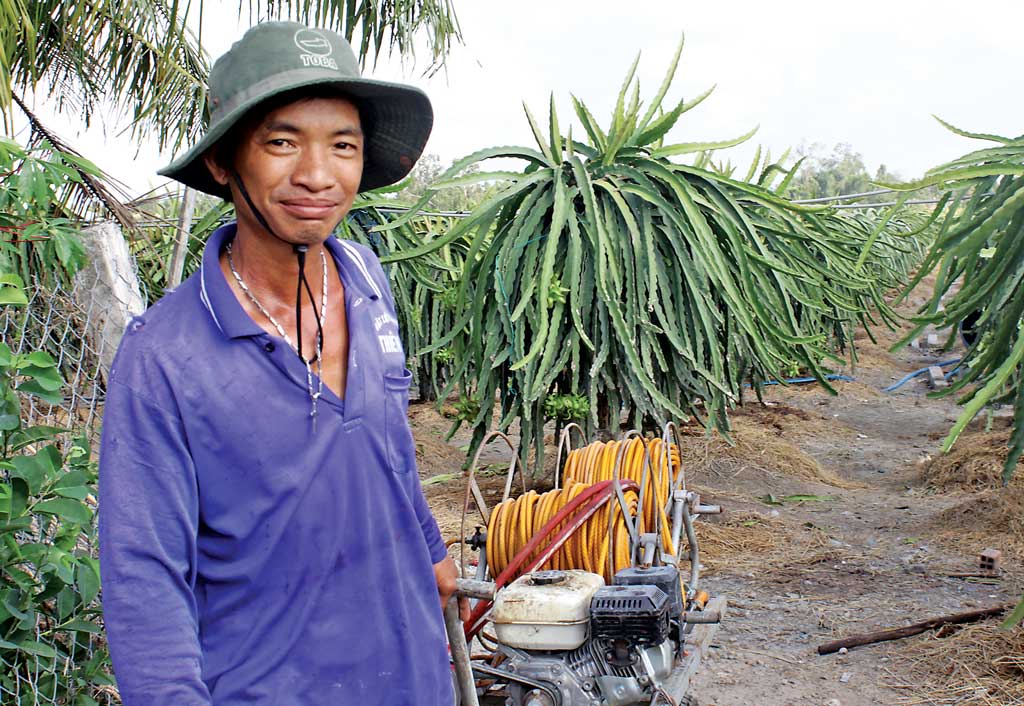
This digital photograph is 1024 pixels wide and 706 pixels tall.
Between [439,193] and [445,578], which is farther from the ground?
[439,193]

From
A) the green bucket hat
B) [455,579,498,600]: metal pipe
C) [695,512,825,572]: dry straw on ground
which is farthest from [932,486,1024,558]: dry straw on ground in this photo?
the green bucket hat

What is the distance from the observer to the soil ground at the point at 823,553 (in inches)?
172

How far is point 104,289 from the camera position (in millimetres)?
2926

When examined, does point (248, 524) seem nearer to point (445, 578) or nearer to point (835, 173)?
point (445, 578)

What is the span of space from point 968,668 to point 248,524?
382 centimetres

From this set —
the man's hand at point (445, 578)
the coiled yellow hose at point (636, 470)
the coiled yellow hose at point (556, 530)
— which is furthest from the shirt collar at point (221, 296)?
the coiled yellow hose at point (636, 470)

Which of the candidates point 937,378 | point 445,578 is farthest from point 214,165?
point 937,378

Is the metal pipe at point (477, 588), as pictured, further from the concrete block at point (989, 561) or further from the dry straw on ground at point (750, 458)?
the dry straw on ground at point (750, 458)

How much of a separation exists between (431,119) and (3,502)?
4.44 ft

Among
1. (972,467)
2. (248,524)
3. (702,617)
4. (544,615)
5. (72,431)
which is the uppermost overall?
(248,524)

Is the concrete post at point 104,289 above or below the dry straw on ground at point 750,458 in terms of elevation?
above

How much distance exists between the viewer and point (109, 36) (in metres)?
6.87

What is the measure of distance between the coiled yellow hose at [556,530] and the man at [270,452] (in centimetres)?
158

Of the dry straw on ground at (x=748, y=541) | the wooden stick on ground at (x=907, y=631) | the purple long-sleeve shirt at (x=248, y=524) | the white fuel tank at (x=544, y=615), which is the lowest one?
the dry straw on ground at (x=748, y=541)
